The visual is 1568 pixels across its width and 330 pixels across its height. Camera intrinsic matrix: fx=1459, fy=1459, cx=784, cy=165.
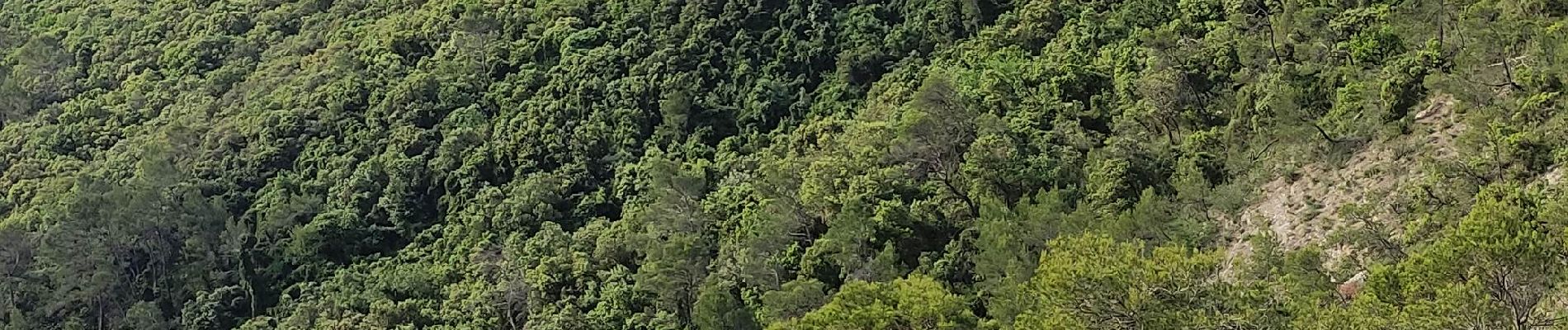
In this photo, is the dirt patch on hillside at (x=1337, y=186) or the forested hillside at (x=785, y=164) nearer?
the forested hillside at (x=785, y=164)

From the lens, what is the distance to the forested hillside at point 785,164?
31.9 meters

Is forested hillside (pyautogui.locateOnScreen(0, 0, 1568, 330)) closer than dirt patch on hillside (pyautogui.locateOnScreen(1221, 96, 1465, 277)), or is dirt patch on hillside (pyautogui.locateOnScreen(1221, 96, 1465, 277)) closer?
forested hillside (pyautogui.locateOnScreen(0, 0, 1568, 330))

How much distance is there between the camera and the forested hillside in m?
31.9

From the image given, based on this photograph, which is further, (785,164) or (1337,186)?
(785,164)

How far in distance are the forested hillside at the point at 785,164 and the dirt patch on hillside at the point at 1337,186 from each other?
0.13 m

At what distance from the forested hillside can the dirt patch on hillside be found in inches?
5.1

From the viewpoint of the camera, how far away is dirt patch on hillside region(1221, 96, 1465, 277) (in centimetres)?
3847

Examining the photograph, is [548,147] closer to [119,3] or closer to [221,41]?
Result: [221,41]

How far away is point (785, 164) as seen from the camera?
190 feet

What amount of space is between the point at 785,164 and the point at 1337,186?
916 inches

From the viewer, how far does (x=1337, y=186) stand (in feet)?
132

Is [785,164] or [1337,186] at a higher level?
[1337,186]

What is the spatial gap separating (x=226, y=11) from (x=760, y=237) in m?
57.6

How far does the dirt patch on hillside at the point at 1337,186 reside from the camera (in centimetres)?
3847
